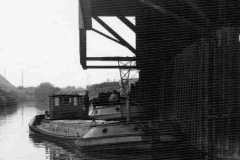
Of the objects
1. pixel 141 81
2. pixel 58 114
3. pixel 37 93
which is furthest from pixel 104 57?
pixel 37 93

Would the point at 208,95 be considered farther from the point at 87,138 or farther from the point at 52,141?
the point at 52,141

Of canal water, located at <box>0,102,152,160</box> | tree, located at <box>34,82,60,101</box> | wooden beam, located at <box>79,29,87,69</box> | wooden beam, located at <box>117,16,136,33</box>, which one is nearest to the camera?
wooden beam, located at <box>79,29,87,69</box>

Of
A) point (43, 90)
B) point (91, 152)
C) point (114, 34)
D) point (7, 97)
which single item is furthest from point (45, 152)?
point (7, 97)

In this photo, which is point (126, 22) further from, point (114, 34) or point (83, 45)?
point (83, 45)

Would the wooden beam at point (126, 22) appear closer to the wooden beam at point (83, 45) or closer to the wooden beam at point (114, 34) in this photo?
the wooden beam at point (114, 34)

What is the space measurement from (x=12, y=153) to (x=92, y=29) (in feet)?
15.4

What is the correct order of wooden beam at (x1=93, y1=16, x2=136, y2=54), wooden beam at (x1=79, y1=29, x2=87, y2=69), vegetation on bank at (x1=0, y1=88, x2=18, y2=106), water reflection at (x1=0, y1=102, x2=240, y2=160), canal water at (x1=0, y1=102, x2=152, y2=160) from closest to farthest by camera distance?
water reflection at (x1=0, y1=102, x2=240, y2=160), wooden beam at (x1=79, y1=29, x2=87, y2=69), wooden beam at (x1=93, y1=16, x2=136, y2=54), canal water at (x1=0, y1=102, x2=152, y2=160), vegetation on bank at (x1=0, y1=88, x2=18, y2=106)

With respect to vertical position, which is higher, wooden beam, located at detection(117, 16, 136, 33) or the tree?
wooden beam, located at detection(117, 16, 136, 33)

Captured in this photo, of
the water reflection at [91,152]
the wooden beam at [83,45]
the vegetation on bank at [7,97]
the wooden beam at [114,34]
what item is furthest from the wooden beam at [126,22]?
the vegetation on bank at [7,97]

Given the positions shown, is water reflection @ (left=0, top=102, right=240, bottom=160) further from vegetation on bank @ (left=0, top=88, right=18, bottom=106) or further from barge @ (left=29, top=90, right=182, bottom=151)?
vegetation on bank @ (left=0, top=88, right=18, bottom=106)

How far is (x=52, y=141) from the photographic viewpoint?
1222 cm

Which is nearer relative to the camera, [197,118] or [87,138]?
[197,118]

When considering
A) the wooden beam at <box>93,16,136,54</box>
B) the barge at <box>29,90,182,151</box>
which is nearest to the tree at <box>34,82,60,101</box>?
the barge at <box>29,90,182,151</box>

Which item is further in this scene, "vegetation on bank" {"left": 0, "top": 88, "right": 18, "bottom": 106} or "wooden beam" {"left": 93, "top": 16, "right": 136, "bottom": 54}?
"vegetation on bank" {"left": 0, "top": 88, "right": 18, "bottom": 106}
